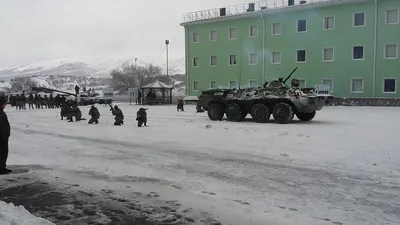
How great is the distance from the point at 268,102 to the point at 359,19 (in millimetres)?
23325

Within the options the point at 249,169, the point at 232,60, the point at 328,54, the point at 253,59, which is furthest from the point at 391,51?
the point at 249,169

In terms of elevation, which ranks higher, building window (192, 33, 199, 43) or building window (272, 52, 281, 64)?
building window (192, 33, 199, 43)

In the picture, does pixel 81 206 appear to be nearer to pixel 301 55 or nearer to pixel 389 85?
pixel 389 85

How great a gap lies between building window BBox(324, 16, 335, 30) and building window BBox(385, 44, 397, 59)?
529cm

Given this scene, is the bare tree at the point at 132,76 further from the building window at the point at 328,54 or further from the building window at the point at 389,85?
the building window at the point at 389,85

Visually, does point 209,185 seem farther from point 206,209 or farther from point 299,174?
point 299,174

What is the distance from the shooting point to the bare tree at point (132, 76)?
91562mm

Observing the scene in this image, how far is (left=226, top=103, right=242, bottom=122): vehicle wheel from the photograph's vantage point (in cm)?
1897

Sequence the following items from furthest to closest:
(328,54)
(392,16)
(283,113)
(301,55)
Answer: (301,55) < (328,54) < (392,16) < (283,113)

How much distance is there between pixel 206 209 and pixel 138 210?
35.7 inches

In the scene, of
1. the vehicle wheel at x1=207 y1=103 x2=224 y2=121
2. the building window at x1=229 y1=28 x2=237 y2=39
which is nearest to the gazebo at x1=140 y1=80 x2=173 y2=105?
the building window at x1=229 y1=28 x2=237 y2=39

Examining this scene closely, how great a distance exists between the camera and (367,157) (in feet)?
29.4

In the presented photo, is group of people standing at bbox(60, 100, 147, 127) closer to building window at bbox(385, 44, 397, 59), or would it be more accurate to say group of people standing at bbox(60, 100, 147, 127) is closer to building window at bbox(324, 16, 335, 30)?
building window at bbox(324, 16, 335, 30)

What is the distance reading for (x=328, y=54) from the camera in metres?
38.8
